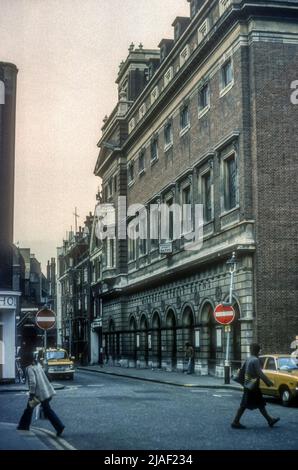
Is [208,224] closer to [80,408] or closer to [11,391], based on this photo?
[11,391]

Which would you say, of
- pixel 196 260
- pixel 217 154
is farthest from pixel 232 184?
pixel 196 260

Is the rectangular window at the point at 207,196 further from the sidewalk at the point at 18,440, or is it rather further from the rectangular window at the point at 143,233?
the sidewalk at the point at 18,440

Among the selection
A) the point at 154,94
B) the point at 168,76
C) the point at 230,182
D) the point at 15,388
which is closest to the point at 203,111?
the point at 230,182

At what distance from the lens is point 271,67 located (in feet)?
111

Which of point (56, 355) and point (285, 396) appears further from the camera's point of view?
point (56, 355)

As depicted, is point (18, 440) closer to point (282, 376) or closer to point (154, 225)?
point (282, 376)

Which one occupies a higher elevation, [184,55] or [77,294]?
[184,55]

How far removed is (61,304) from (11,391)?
77733 mm

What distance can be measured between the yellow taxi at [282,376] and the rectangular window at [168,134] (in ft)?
81.6

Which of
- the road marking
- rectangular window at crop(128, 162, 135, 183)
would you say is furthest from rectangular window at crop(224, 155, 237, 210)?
the road marking

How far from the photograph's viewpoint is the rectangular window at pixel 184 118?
141ft

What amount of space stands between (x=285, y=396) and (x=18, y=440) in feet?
35.9

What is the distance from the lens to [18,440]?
12102 millimetres

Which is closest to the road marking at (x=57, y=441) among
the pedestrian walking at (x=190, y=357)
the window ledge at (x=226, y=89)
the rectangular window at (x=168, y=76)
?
the window ledge at (x=226, y=89)
